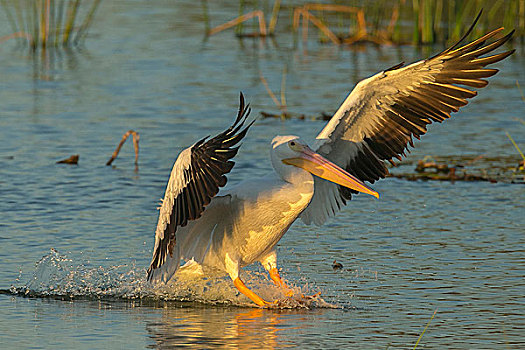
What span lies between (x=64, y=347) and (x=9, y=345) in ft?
0.98

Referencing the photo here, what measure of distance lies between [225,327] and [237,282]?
0.60 metres

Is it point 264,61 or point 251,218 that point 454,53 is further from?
point 264,61

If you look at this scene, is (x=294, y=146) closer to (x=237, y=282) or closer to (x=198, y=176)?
(x=198, y=176)

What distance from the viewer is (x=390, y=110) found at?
718 centimetres

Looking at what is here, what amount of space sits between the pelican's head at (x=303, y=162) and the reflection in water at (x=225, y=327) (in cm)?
84

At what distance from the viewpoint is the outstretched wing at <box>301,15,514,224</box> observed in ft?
22.7

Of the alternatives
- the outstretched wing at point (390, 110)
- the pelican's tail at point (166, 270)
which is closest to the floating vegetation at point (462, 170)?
the outstretched wing at point (390, 110)

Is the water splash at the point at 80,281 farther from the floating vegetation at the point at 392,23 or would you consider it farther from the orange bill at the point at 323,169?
the floating vegetation at the point at 392,23

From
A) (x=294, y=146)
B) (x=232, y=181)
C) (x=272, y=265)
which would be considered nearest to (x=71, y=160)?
(x=232, y=181)

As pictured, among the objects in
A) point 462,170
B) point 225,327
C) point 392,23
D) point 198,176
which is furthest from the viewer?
point 392,23

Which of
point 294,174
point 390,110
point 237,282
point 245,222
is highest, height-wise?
point 390,110

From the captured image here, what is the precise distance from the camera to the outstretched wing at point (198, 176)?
613 centimetres

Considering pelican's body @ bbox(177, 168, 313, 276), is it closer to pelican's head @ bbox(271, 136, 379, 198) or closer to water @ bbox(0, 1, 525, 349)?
pelican's head @ bbox(271, 136, 379, 198)

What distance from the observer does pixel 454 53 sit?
6957 millimetres
